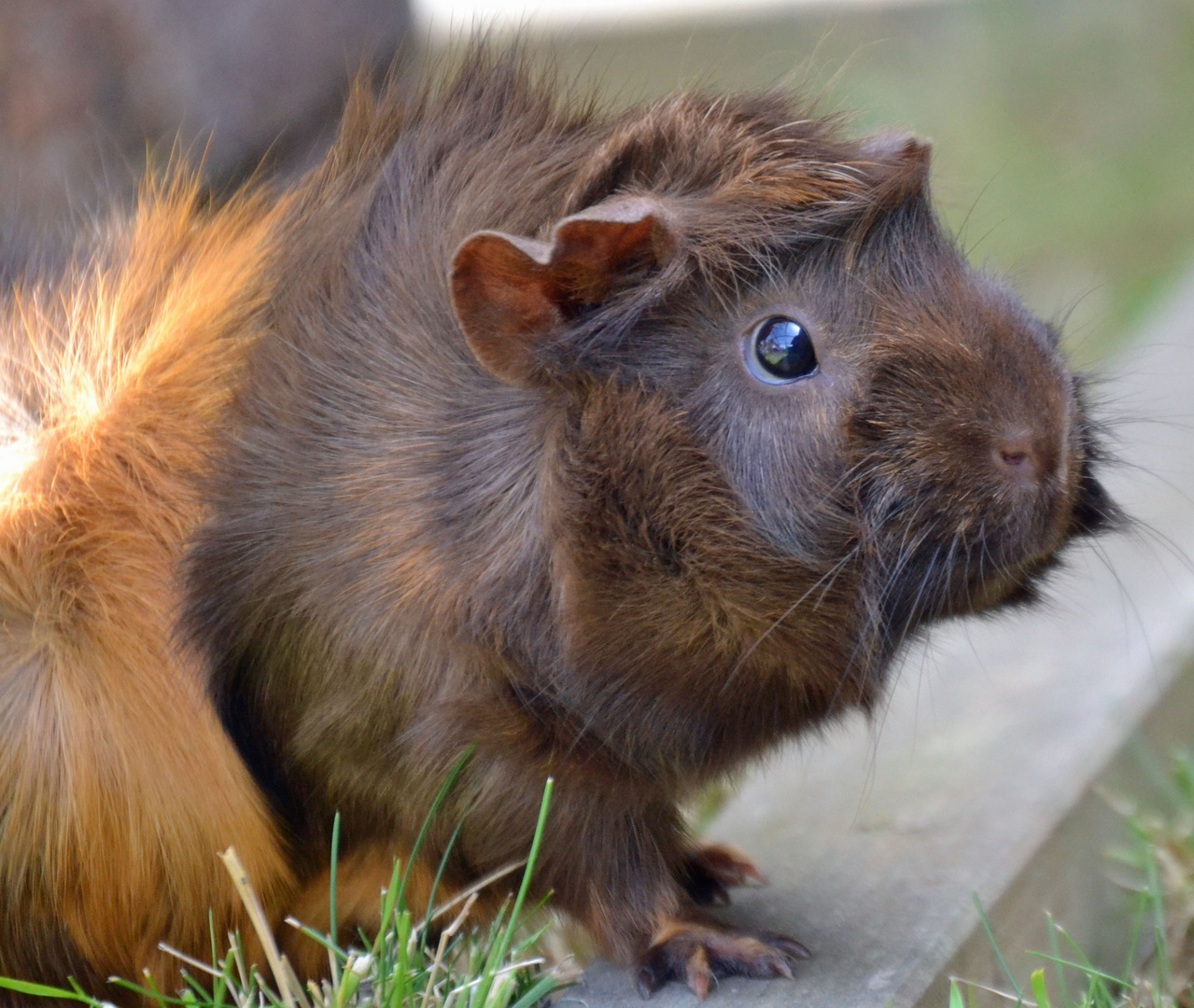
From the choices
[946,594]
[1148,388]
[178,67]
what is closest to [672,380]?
[946,594]

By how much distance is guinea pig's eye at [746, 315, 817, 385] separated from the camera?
1765mm

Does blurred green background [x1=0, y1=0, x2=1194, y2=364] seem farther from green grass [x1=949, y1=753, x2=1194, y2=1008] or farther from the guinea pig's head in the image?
green grass [x1=949, y1=753, x2=1194, y2=1008]

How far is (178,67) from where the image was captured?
3.71 meters

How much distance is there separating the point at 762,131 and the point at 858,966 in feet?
4.27

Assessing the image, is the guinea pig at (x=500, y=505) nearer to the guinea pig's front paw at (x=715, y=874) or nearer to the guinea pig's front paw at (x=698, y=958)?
the guinea pig's front paw at (x=698, y=958)

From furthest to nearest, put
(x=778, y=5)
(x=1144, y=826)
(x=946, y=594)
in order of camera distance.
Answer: (x=778, y=5) → (x=1144, y=826) → (x=946, y=594)

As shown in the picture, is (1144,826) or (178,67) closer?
(1144,826)

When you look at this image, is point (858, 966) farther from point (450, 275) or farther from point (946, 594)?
point (450, 275)

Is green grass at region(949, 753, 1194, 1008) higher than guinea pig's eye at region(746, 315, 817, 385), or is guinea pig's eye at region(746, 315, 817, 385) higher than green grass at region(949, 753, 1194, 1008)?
guinea pig's eye at region(746, 315, 817, 385)

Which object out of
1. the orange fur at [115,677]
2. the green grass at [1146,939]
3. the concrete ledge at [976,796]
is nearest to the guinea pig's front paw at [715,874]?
the concrete ledge at [976,796]

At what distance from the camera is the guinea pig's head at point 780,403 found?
5.65 feet

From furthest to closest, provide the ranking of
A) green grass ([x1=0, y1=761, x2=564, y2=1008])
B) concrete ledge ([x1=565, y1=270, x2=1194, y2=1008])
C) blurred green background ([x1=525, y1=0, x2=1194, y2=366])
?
1. blurred green background ([x1=525, y1=0, x2=1194, y2=366])
2. concrete ledge ([x1=565, y1=270, x2=1194, y2=1008])
3. green grass ([x1=0, y1=761, x2=564, y2=1008])

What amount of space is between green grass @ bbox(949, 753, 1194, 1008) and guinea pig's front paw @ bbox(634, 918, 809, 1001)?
29 cm

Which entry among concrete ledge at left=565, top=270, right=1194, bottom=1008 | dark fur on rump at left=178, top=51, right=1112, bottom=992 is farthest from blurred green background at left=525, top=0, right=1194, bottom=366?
dark fur on rump at left=178, top=51, right=1112, bottom=992
